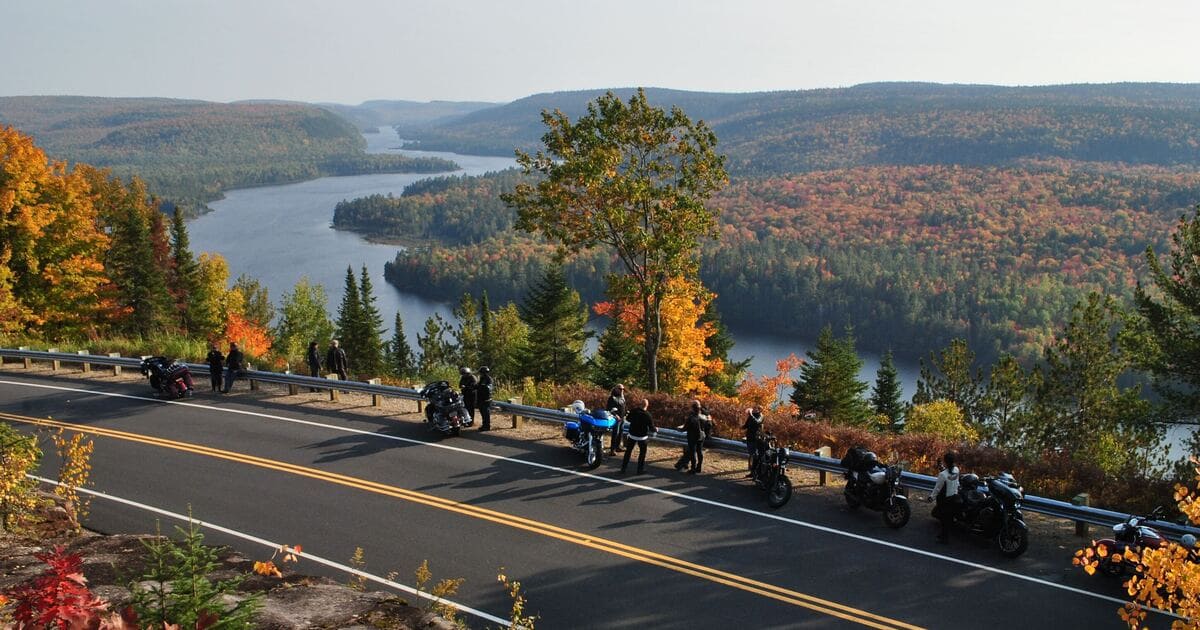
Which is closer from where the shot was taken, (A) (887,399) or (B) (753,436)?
(B) (753,436)

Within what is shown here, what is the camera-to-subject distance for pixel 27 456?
10.2 meters

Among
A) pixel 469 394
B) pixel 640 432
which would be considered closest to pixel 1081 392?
pixel 640 432

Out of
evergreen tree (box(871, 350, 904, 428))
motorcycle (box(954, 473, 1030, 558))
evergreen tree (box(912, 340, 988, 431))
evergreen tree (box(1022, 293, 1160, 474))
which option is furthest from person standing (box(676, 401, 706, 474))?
evergreen tree (box(912, 340, 988, 431))

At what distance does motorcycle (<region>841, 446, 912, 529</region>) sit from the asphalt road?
28cm

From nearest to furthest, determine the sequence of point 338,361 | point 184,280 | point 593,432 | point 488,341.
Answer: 1. point 593,432
2. point 338,361
3. point 184,280
4. point 488,341

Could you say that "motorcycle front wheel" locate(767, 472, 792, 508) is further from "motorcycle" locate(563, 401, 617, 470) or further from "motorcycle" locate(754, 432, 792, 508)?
"motorcycle" locate(563, 401, 617, 470)

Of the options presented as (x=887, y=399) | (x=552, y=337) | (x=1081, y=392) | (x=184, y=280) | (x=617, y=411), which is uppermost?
(x=617, y=411)

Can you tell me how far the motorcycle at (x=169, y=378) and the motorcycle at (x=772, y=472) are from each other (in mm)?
14516

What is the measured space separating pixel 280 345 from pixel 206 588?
71.6 m

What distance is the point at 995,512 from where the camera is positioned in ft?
37.4

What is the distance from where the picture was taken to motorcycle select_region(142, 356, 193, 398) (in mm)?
19970

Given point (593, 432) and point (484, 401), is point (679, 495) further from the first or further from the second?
point (484, 401)

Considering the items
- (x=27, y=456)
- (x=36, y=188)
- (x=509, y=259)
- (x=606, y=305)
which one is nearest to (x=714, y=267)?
(x=509, y=259)

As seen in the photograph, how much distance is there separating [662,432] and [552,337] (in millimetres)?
37128
